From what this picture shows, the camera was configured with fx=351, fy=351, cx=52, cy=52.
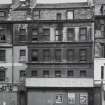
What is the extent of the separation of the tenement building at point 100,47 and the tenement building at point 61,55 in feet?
2.28

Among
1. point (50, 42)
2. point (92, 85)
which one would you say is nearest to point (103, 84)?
point (92, 85)

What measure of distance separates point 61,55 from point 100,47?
219 inches

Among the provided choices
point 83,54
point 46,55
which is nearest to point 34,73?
point 46,55

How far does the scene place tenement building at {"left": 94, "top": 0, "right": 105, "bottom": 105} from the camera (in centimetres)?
4780

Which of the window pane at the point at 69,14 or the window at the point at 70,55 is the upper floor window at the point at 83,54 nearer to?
the window at the point at 70,55

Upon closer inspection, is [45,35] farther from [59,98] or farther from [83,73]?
[59,98]

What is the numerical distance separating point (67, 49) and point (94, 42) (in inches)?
154

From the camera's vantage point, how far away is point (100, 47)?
49.1m

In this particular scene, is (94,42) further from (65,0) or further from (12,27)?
(12,27)

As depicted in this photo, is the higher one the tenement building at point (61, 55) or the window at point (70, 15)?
the window at point (70, 15)

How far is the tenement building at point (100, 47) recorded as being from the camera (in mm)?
47803

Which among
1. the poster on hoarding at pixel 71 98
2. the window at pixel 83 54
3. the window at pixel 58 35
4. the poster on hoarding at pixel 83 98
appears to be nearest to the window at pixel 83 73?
the window at pixel 83 54

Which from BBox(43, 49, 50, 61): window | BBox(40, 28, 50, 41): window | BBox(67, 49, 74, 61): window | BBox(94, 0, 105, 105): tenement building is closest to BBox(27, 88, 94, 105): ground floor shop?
BBox(94, 0, 105, 105): tenement building

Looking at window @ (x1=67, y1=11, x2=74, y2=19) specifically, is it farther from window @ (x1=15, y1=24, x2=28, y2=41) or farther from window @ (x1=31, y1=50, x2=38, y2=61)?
window @ (x1=31, y1=50, x2=38, y2=61)
